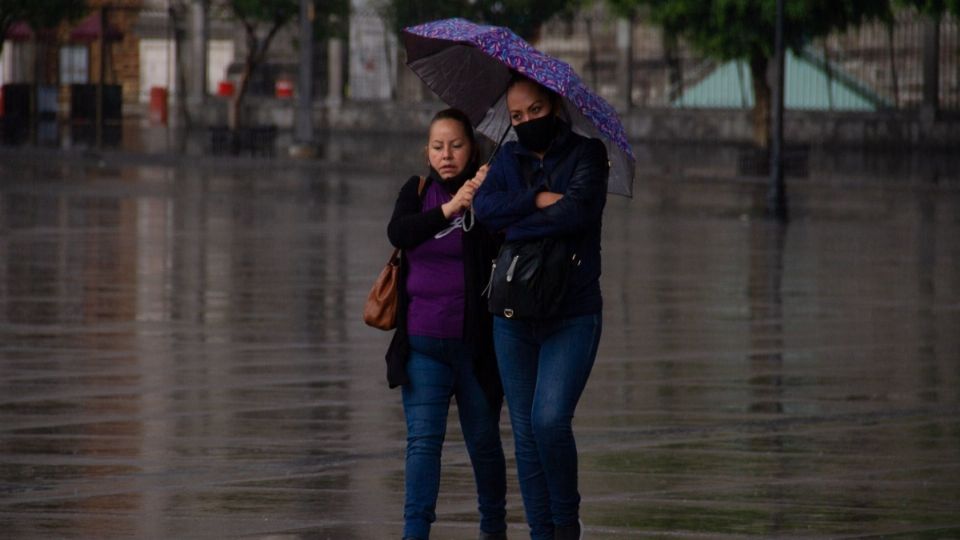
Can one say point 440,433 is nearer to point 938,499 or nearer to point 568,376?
point 568,376

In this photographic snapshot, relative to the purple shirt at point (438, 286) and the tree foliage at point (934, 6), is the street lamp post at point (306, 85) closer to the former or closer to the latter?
the tree foliage at point (934, 6)

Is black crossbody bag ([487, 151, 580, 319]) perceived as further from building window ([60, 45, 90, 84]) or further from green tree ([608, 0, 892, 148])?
building window ([60, 45, 90, 84])

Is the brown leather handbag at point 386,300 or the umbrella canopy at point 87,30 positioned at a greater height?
the umbrella canopy at point 87,30

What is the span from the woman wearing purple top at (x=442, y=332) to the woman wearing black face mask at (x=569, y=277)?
0.77 ft

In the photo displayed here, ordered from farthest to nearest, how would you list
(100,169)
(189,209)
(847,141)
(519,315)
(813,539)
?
(847,141)
(100,169)
(189,209)
(813,539)
(519,315)

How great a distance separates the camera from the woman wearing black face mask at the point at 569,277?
23.3 ft

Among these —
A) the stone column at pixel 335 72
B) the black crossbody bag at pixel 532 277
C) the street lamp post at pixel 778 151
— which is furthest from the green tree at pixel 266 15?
the black crossbody bag at pixel 532 277

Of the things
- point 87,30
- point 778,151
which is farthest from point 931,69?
point 87,30

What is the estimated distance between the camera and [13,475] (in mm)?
9289

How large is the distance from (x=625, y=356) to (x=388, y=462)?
4457 mm

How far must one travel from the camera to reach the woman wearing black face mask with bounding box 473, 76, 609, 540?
280 inches

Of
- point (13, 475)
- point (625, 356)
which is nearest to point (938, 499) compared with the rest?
point (13, 475)

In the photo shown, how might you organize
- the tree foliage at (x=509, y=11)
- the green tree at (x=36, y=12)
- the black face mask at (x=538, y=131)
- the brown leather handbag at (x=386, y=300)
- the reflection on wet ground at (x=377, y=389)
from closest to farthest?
the black face mask at (x=538, y=131), the brown leather handbag at (x=386, y=300), the reflection on wet ground at (x=377, y=389), the green tree at (x=36, y=12), the tree foliage at (x=509, y=11)

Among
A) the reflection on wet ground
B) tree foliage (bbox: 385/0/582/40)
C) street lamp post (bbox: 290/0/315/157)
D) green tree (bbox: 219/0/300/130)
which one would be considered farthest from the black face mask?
tree foliage (bbox: 385/0/582/40)
